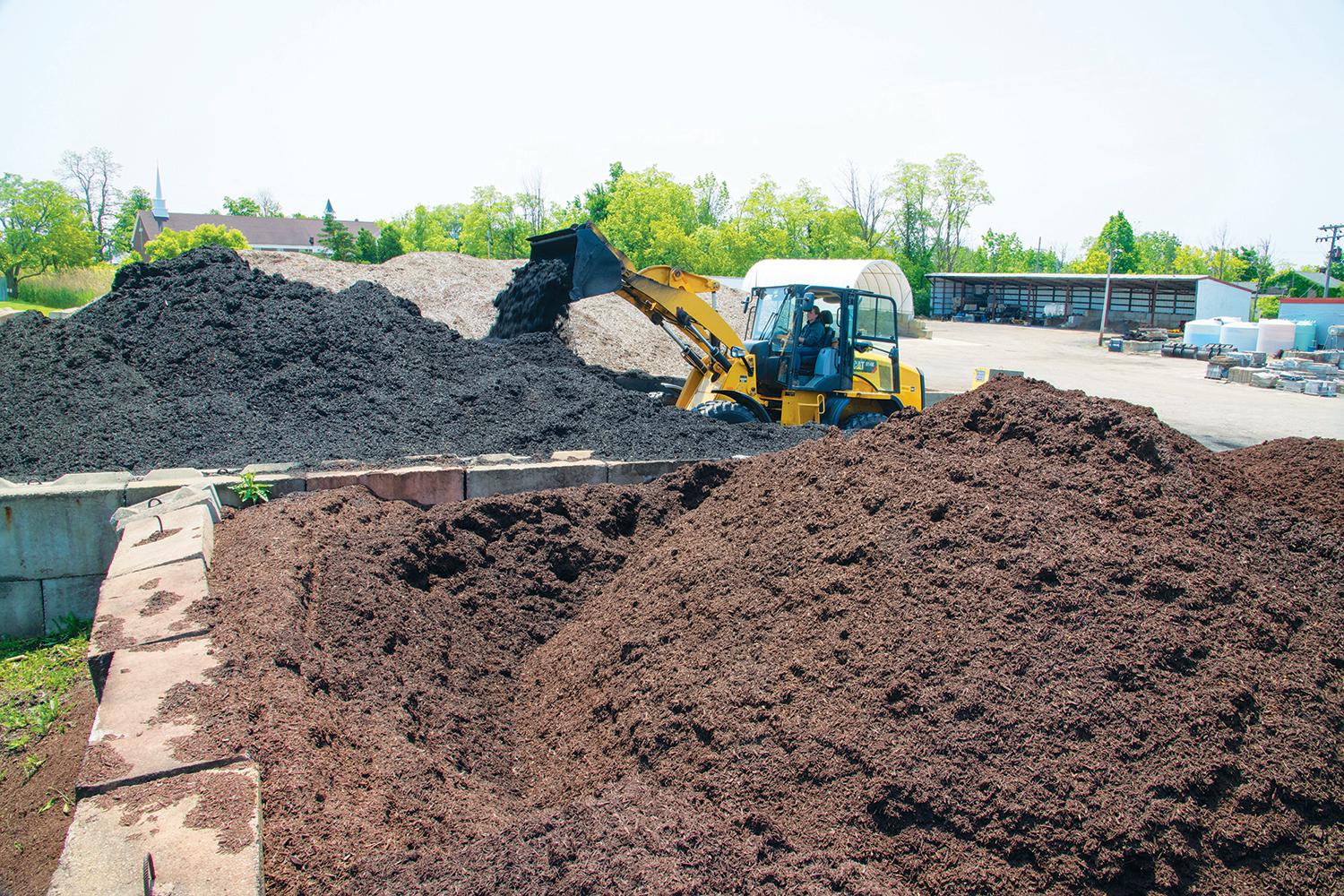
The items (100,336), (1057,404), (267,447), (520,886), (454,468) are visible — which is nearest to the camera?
(520,886)

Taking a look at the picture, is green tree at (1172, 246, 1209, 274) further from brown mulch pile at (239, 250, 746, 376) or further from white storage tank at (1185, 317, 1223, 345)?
brown mulch pile at (239, 250, 746, 376)

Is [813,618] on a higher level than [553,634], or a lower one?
higher

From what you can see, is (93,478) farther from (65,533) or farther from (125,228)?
(125,228)

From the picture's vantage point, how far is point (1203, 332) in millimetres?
29344

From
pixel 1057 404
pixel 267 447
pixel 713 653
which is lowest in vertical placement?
pixel 713 653

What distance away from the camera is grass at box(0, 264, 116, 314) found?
37250mm

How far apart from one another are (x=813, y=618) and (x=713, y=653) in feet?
1.43

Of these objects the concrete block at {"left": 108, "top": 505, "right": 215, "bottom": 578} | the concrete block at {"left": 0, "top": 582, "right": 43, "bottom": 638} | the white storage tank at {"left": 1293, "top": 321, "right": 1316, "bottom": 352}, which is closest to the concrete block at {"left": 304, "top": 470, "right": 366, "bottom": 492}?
the concrete block at {"left": 108, "top": 505, "right": 215, "bottom": 578}

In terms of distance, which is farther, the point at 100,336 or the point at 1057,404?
the point at 100,336

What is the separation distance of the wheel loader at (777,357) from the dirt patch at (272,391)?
1.25m

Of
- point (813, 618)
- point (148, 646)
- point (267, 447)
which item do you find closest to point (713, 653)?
point (813, 618)

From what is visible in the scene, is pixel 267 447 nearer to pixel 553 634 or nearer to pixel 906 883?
pixel 553 634

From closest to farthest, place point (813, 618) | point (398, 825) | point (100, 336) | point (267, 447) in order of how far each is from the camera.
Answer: point (398, 825) → point (813, 618) → point (267, 447) → point (100, 336)

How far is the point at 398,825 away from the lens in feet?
9.25
